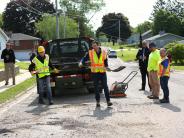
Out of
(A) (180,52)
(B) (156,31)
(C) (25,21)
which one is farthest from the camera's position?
(B) (156,31)

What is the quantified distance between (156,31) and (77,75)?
112 metres

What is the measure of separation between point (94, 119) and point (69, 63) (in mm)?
Answer: 5769

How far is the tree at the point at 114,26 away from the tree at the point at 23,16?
4975cm

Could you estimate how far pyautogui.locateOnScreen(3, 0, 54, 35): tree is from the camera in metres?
107

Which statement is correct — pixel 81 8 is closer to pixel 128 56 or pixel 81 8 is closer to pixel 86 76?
pixel 128 56

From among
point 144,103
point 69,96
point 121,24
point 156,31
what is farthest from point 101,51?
point 121,24

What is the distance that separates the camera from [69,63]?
16.7m

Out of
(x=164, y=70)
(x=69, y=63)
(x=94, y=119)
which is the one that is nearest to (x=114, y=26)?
(x=69, y=63)

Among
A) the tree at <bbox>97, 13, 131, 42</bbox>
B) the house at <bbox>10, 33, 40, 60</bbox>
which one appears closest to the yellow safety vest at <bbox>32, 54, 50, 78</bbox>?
the house at <bbox>10, 33, 40, 60</bbox>

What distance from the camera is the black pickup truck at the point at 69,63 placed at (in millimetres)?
16453

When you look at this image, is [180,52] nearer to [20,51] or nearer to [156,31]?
[20,51]

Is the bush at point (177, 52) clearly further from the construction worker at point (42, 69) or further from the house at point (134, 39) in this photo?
the house at point (134, 39)

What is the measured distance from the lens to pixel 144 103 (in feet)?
45.4

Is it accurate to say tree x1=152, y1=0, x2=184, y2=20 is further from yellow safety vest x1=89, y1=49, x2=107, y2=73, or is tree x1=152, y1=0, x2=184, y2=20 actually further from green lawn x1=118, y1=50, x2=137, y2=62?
yellow safety vest x1=89, y1=49, x2=107, y2=73
